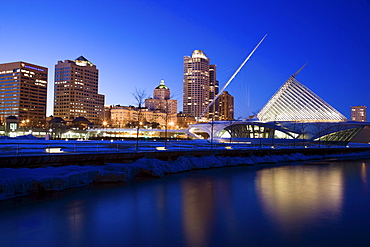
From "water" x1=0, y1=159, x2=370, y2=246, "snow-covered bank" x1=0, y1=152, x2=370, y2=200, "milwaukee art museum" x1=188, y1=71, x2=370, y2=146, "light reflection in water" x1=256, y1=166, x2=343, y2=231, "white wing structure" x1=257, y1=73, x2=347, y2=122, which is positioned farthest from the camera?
"white wing structure" x1=257, y1=73, x2=347, y2=122

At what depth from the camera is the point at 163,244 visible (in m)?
8.99

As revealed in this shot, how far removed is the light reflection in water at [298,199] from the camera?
12.0 meters

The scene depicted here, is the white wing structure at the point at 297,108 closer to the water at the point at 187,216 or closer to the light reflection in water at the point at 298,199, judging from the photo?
the light reflection in water at the point at 298,199

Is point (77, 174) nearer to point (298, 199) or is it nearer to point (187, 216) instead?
point (187, 216)

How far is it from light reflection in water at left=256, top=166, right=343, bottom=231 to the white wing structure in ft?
181

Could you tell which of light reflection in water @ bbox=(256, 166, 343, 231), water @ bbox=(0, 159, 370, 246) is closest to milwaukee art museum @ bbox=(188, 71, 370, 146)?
light reflection in water @ bbox=(256, 166, 343, 231)

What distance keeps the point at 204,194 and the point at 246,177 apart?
26.0 ft

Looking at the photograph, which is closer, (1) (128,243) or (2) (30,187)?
(1) (128,243)

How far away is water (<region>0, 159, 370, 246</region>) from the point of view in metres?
9.38

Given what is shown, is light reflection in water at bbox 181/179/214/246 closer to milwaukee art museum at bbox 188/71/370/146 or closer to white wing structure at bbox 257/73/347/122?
milwaukee art museum at bbox 188/71/370/146

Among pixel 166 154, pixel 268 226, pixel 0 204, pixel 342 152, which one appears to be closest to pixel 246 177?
pixel 166 154

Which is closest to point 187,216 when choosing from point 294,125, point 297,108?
point 294,125

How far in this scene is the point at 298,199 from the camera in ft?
51.7

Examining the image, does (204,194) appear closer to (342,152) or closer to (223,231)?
(223,231)
